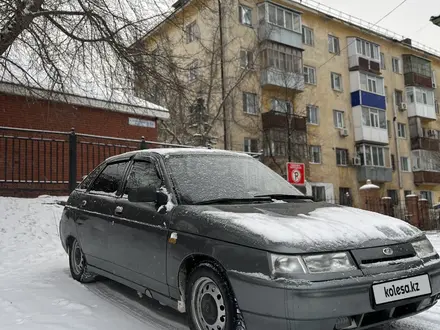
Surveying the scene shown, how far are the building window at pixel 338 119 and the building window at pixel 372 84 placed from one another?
2773 mm

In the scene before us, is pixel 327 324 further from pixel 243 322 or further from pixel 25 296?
pixel 25 296

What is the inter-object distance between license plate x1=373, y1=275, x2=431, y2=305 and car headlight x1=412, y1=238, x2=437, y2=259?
214 mm

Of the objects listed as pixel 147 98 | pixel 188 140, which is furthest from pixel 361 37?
pixel 147 98

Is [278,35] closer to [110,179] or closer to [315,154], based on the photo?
[315,154]

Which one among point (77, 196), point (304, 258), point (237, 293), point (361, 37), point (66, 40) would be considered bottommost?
point (237, 293)

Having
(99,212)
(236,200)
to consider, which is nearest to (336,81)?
(99,212)

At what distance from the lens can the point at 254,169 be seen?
4348 mm

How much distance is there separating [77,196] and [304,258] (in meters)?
3.45

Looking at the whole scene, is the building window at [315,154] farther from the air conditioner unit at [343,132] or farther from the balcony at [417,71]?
the balcony at [417,71]

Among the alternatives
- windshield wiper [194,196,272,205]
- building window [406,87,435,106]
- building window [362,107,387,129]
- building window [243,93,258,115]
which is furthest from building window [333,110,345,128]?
windshield wiper [194,196,272,205]

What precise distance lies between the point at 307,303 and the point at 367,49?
109ft

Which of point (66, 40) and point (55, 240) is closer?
point (55, 240)

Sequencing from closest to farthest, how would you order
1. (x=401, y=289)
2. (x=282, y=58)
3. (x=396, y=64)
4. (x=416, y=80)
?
(x=401, y=289)
(x=282, y=58)
(x=416, y=80)
(x=396, y=64)

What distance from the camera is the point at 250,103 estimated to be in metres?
25.5
